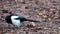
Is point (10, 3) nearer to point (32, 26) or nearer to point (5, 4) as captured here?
point (5, 4)

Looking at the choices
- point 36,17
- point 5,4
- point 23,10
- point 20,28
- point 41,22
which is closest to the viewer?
Answer: point 20,28

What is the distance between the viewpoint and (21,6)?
35.4ft

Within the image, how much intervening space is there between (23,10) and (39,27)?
2402 millimetres

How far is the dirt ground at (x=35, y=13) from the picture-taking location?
7.70m

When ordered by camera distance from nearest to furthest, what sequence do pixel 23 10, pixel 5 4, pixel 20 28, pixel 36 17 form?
pixel 20 28, pixel 36 17, pixel 23 10, pixel 5 4

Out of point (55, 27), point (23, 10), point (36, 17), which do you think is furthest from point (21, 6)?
point (55, 27)

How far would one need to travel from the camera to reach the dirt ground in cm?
770

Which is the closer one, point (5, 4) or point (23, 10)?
point (23, 10)

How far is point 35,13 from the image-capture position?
9.64m

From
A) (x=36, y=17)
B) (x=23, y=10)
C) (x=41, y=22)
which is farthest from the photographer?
(x=23, y=10)

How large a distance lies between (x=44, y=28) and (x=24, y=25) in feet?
2.36

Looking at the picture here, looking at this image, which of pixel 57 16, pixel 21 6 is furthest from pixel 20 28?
pixel 21 6

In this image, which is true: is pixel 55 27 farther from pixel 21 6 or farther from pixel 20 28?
pixel 21 6

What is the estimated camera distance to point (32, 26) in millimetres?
7992
